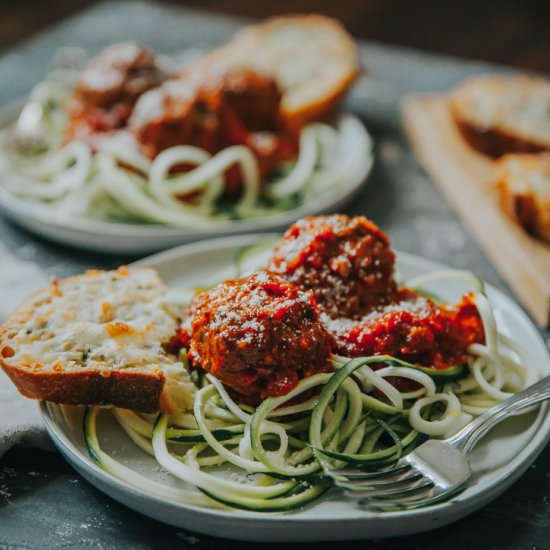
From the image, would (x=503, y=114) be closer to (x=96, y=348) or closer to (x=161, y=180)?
(x=161, y=180)

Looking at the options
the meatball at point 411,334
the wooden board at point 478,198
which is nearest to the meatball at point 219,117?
the wooden board at point 478,198

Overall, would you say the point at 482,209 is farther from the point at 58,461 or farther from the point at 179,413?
the point at 58,461

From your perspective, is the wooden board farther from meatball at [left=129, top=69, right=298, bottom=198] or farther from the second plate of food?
meatball at [left=129, top=69, right=298, bottom=198]

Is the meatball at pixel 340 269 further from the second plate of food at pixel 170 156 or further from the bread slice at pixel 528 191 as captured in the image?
the bread slice at pixel 528 191

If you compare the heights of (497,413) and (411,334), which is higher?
(411,334)

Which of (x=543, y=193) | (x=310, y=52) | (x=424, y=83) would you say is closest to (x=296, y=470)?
(x=543, y=193)

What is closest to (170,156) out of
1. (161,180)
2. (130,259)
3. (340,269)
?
(161,180)

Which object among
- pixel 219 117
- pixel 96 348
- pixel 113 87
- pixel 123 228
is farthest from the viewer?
pixel 113 87
